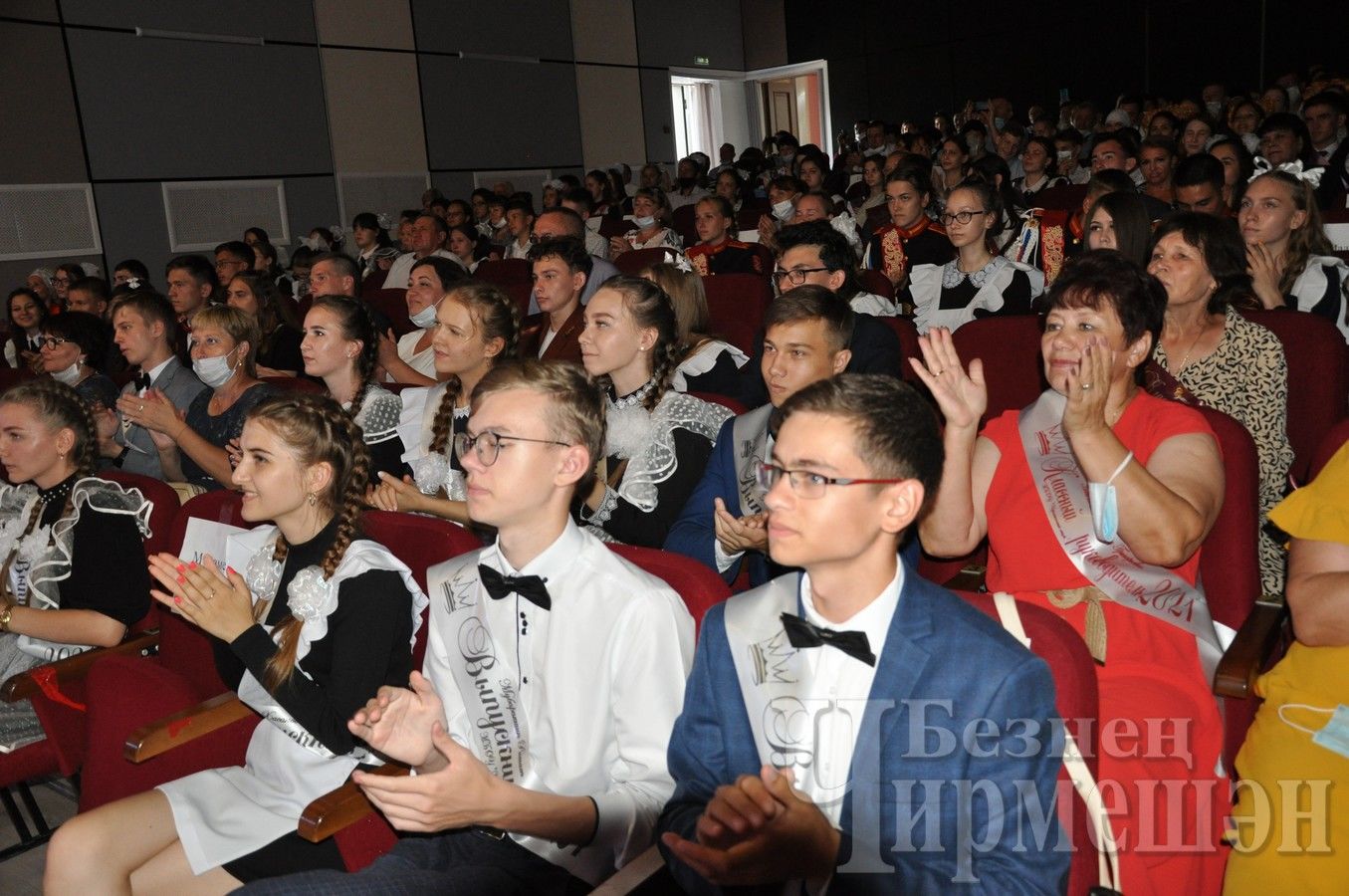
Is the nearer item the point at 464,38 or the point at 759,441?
the point at 759,441

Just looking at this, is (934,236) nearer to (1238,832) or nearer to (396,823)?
(1238,832)

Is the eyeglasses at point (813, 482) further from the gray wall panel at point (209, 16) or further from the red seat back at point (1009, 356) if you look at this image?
the gray wall panel at point (209, 16)

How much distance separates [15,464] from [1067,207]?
662 cm

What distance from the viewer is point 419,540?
7.18 ft

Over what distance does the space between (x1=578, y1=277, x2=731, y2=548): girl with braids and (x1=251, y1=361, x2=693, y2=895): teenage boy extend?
2.38 ft

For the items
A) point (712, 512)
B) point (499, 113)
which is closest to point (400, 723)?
point (712, 512)

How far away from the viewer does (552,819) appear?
61.4 inches

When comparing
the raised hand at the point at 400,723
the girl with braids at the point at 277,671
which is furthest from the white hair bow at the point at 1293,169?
the raised hand at the point at 400,723

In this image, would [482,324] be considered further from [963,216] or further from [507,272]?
[507,272]

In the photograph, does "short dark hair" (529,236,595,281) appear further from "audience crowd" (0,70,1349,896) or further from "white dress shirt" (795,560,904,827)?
"white dress shirt" (795,560,904,827)

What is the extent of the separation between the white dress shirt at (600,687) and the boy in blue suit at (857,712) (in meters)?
0.11

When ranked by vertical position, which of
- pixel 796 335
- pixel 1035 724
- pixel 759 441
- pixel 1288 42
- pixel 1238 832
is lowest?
pixel 1238 832

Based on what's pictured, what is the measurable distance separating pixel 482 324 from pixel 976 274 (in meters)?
2.33

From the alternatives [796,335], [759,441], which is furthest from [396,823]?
[796,335]
